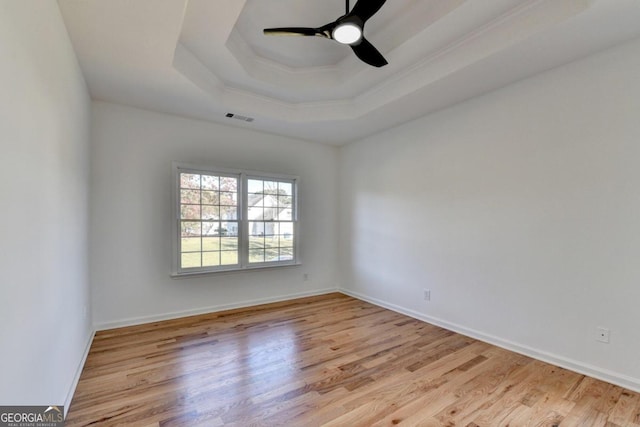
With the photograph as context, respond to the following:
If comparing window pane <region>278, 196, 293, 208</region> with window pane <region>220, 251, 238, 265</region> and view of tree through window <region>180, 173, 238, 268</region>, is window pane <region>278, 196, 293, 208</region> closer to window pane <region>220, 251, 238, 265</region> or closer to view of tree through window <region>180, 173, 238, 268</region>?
view of tree through window <region>180, 173, 238, 268</region>

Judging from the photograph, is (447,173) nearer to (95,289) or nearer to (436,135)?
(436,135)

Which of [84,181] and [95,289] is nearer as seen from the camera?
[84,181]

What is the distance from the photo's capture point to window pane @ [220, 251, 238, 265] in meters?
4.26

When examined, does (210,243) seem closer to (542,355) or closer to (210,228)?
(210,228)

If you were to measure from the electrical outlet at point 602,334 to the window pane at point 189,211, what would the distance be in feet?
14.6

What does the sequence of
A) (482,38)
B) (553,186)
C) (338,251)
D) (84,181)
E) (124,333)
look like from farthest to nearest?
1. (338,251)
2. (124,333)
3. (84,181)
4. (553,186)
5. (482,38)

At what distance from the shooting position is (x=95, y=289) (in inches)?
135

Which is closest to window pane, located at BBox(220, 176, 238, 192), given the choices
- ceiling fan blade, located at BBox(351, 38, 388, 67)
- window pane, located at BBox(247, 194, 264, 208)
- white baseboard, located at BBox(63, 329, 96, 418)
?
window pane, located at BBox(247, 194, 264, 208)

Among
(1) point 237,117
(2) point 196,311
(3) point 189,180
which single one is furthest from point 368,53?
(2) point 196,311

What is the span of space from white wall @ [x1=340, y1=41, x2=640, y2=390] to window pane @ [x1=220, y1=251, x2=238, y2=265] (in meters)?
2.35

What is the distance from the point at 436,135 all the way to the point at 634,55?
1785 mm

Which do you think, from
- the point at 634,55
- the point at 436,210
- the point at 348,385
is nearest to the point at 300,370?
the point at 348,385

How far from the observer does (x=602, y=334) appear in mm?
2441

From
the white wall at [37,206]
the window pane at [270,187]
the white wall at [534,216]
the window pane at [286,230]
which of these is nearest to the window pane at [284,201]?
the window pane at [270,187]
